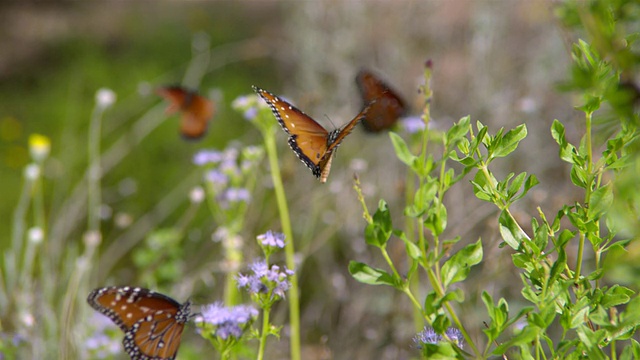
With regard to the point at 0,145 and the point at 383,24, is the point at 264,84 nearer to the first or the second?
the point at 383,24

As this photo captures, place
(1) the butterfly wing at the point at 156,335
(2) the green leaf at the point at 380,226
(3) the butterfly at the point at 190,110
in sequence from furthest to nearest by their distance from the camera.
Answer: (3) the butterfly at the point at 190,110, (1) the butterfly wing at the point at 156,335, (2) the green leaf at the point at 380,226

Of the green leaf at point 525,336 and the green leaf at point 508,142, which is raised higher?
the green leaf at point 508,142

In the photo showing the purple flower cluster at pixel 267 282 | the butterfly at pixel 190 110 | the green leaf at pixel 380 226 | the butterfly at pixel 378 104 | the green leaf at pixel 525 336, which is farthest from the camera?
the butterfly at pixel 190 110

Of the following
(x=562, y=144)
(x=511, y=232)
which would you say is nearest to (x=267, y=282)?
(x=511, y=232)

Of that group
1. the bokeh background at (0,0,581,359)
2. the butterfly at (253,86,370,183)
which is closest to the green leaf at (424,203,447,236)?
the butterfly at (253,86,370,183)

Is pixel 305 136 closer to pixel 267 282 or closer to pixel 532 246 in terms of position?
pixel 267 282

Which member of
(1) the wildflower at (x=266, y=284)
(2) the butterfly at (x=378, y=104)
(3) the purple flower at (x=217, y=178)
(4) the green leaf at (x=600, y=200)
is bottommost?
(4) the green leaf at (x=600, y=200)

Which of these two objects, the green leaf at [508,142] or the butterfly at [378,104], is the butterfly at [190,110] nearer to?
the butterfly at [378,104]

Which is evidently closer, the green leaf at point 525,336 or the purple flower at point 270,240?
the green leaf at point 525,336

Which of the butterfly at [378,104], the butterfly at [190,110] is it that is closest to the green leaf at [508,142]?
the butterfly at [378,104]
